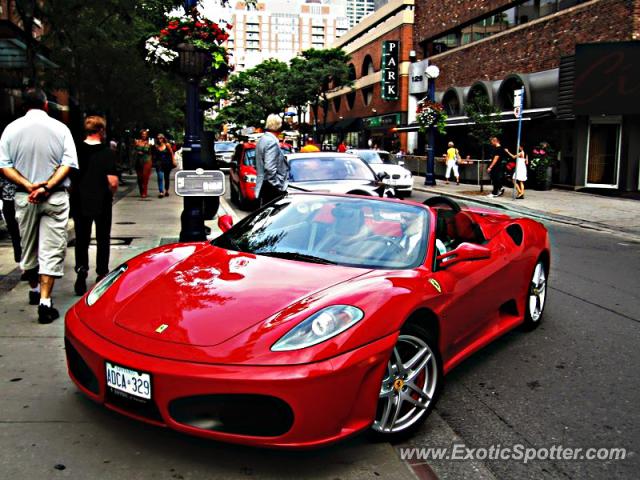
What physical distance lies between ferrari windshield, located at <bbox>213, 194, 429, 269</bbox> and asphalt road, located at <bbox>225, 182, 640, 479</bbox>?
996 mm

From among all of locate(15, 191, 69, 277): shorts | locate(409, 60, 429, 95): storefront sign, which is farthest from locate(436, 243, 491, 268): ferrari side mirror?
locate(409, 60, 429, 95): storefront sign

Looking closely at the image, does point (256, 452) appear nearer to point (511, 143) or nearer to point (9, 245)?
point (9, 245)

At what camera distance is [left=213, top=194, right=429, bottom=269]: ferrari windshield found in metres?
4.00

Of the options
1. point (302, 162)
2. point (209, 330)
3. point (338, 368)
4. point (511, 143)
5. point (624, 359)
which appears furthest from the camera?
point (511, 143)

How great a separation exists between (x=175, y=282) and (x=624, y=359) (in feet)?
11.1

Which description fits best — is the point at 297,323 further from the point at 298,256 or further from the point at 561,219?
the point at 561,219

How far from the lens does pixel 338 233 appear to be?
4.23 meters

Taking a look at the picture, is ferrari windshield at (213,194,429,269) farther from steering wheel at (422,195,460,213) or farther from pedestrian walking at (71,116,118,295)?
pedestrian walking at (71,116,118,295)

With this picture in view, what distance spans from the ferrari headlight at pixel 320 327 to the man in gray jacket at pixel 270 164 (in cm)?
536

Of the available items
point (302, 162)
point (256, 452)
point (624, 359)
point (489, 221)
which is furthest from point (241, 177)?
point (256, 452)

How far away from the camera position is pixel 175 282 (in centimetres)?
365

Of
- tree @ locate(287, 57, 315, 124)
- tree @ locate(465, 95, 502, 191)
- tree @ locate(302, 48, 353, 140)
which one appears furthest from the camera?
tree @ locate(287, 57, 315, 124)

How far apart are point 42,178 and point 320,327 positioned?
3347mm

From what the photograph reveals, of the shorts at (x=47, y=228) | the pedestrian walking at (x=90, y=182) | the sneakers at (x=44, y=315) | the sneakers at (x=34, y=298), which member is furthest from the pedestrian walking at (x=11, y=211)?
the sneakers at (x=44, y=315)
